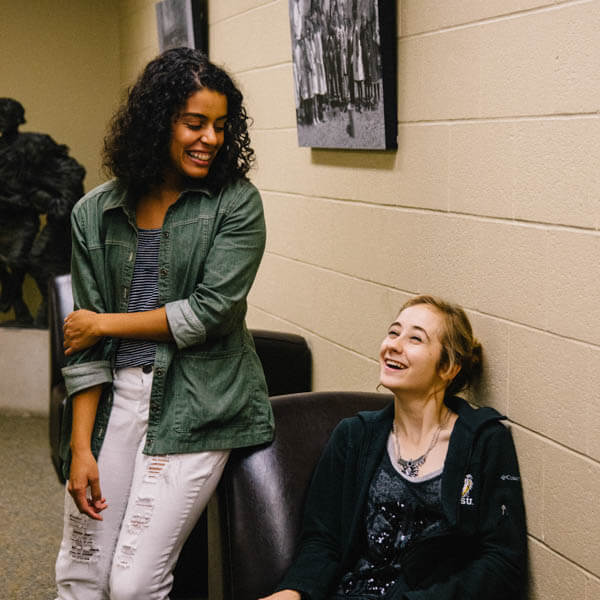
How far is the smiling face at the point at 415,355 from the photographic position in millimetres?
1716

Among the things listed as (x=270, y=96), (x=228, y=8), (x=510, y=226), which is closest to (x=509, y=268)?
(x=510, y=226)

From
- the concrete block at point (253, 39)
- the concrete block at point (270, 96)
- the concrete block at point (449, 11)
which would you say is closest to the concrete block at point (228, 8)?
the concrete block at point (253, 39)

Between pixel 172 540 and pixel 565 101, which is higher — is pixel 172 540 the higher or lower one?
the lower one

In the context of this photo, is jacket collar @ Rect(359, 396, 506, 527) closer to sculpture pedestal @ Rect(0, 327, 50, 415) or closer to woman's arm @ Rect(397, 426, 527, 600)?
woman's arm @ Rect(397, 426, 527, 600)

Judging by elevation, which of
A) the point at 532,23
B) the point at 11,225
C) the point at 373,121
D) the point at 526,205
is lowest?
the point at 11,225

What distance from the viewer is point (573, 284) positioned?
153 cm

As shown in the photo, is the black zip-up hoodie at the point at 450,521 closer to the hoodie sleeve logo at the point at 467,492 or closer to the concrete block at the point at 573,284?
the hoodie sleeve logo at the point at 467,492

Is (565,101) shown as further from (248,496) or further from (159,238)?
(248,496)

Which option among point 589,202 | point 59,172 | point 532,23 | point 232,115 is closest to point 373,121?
point 232,115

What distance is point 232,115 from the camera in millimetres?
1873

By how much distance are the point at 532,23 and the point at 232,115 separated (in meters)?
0.64

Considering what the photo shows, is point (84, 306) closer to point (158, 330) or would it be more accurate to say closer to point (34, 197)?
point (158, 330)

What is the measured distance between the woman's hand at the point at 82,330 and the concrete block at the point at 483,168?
2.65 ft

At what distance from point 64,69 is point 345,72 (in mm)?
3443
